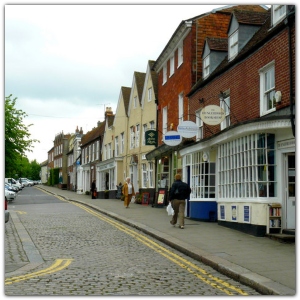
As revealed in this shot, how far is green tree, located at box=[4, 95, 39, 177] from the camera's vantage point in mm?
43281

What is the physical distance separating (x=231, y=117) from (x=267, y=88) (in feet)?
9.64

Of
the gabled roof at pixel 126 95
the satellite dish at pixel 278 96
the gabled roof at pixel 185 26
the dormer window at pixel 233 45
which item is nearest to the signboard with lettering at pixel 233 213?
the satellite dish at pixel 278 96

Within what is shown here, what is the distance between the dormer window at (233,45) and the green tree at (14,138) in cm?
2783

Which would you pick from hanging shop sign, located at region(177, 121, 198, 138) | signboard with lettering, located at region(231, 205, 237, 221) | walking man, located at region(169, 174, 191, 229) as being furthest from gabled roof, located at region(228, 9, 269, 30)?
signboard with lettering, located at region(231, 205, 237, 221)

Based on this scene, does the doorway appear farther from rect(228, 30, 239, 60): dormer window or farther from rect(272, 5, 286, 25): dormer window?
rect(228, 30, 239, 60): dormer window

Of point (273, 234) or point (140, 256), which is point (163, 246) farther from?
point (273, 234)

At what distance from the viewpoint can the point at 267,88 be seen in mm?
15438

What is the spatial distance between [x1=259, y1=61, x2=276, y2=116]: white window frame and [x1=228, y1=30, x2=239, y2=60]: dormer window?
3654mm

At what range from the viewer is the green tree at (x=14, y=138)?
43.3 metres

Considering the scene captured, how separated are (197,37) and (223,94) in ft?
21.6

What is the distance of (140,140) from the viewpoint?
115 ft

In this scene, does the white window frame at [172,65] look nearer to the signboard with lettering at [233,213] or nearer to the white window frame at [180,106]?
the white window frame at [180,106]

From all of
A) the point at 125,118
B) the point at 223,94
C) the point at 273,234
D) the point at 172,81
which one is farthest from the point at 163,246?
the point at 125,118

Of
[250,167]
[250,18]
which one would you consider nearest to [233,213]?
[250,167]
